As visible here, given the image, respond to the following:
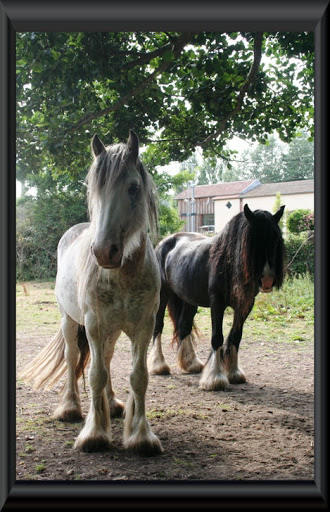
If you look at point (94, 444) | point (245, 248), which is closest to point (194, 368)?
point (245, 248)

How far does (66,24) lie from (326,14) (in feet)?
4.07

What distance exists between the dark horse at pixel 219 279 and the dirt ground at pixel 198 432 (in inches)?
9.8

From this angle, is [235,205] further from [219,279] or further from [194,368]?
[194,368]

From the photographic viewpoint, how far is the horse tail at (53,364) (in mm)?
3834

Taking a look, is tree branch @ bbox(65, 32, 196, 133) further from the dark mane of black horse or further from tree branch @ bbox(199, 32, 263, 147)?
the dark mane of black horse

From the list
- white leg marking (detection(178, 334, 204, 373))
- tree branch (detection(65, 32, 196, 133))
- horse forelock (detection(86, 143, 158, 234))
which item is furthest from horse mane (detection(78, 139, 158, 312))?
white leg marking (detection(178, 334, 204, 373))

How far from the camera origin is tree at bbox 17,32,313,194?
3400 millimetres

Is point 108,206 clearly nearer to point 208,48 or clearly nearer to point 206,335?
point 208,48

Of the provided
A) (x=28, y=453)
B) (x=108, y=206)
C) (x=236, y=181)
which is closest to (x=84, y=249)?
(x=108, y=206)

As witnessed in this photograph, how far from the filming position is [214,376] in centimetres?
458

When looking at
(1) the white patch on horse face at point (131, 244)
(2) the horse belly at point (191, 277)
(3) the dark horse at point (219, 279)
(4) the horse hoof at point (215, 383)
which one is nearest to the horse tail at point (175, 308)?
(3) the dark horse at point (219, 279)

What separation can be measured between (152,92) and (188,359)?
10.1 ft

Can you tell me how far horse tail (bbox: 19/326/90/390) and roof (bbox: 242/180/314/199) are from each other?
2.68 m

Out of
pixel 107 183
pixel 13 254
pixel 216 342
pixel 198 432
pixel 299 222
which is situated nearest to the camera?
pixel 13 254
